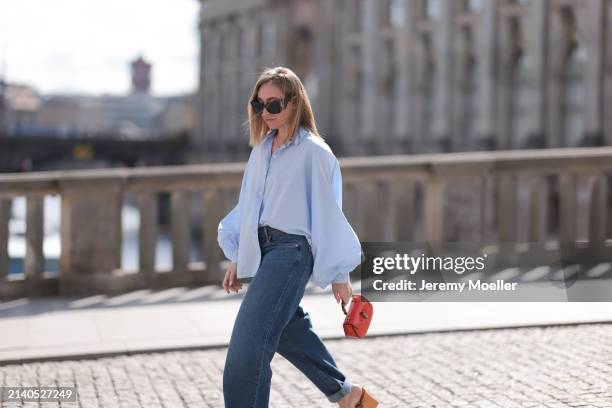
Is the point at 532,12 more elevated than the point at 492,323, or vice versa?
the point at 532,12

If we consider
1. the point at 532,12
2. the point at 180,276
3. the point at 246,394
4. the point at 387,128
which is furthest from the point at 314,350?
the point at 387,128

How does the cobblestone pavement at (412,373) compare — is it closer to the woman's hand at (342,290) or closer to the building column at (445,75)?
the woman's hand at (342,290)

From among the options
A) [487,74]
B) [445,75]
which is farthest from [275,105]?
[445,75]

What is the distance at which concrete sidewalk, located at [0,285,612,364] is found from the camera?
6.27 metres

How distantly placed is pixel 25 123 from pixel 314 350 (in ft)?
474

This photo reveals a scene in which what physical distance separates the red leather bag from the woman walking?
16 cm

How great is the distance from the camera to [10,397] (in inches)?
199

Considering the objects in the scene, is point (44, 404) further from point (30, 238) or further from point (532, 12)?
point (532, 12)

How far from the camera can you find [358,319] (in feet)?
13.4

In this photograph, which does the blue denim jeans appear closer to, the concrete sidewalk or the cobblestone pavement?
the cobblestone pavement

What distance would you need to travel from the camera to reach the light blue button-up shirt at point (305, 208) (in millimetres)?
3883

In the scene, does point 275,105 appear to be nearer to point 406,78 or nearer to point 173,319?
point 173,319

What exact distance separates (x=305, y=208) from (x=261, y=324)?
0.51 meters

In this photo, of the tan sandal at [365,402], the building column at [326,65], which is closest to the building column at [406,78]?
the building column at [326,65]
